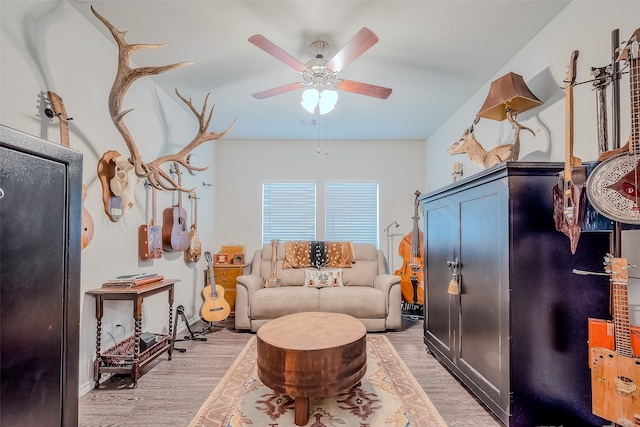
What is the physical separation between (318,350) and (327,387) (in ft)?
0.76

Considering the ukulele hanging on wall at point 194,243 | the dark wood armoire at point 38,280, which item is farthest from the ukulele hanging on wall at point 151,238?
the dark wood armoire at point 38,280

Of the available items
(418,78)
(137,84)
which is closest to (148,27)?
(137,84)

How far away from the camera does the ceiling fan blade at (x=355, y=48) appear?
1.92 meters

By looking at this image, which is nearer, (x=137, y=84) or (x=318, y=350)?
(x=318, y=350)

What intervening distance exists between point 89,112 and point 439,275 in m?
3.13

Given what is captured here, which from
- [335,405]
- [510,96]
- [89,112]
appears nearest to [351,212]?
[510,96]

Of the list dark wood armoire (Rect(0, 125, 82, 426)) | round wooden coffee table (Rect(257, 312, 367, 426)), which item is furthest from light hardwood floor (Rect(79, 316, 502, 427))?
dark wood armoire (Rect(0, 125, 82, 426))

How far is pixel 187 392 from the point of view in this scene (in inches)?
95.0

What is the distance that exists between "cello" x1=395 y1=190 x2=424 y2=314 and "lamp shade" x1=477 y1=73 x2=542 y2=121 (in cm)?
235

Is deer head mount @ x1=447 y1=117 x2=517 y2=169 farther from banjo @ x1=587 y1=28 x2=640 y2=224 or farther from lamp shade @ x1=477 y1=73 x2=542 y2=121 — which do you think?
banjo @ x1=587 y1=28 x2=640 y2=224

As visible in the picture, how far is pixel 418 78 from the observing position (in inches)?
125

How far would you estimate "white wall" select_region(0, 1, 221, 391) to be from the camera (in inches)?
73.5

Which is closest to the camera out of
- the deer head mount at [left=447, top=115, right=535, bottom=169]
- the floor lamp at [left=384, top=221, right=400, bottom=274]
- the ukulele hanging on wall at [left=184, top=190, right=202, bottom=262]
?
the deer head mount at [left=447, top=115, right=535, bottom=169]

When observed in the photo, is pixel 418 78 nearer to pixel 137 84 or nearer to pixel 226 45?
pixel 226 45
